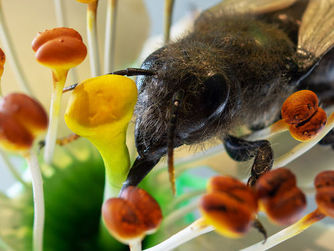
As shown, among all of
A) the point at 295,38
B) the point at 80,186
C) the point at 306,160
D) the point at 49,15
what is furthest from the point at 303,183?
the point at 49,15

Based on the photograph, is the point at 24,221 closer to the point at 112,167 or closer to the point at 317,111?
the point at 112,167

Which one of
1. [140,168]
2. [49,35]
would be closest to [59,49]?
[49,35]

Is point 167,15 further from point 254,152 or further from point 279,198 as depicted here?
point 279,198

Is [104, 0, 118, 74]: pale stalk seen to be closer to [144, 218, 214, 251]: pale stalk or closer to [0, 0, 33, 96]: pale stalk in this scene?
[0, 0, 33, 96]: pale stalk

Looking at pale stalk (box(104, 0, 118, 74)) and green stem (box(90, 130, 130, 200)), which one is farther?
pale stalk (box(104, 0, 118, 74))

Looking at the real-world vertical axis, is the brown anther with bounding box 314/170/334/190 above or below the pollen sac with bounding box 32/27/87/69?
below

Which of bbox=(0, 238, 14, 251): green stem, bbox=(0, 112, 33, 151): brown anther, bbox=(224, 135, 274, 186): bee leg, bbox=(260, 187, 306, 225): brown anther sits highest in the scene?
bbox=(0, 112, 33, 151): brown anther

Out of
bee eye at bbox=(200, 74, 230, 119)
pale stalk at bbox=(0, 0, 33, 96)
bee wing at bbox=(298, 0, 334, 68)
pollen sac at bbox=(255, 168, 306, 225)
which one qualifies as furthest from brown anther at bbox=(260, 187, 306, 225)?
pale stalk at bbox=(0, 0, 33, 96)
